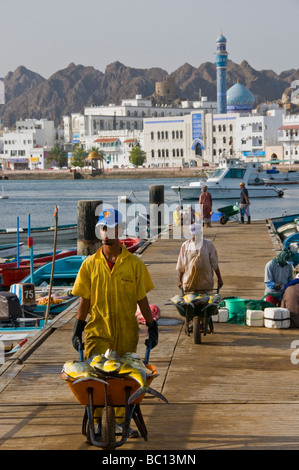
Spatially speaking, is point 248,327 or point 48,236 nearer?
point 248,327

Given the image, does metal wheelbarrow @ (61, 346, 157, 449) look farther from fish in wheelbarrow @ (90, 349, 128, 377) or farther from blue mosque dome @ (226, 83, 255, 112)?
blue mosque dome @ (226, 83, 255, 112)

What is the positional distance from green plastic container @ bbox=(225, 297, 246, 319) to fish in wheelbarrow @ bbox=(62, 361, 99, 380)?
646 cm

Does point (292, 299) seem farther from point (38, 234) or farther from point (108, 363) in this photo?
point (38, 234)

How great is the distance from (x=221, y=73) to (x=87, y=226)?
16296 centimetres

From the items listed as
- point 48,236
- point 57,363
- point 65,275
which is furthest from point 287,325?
point 48,236

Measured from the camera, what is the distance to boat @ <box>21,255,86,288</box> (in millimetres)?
22344

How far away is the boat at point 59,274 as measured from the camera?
2234 centimetres

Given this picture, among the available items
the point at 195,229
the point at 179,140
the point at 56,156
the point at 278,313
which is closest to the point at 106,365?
the point at 195,229

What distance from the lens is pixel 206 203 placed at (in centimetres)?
3122

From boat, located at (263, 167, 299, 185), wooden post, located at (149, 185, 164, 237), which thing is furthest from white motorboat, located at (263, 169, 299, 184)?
wooden post, located at (149, 185, 164, 237)

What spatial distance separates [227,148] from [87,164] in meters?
39.2

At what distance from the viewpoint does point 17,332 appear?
15.2m
